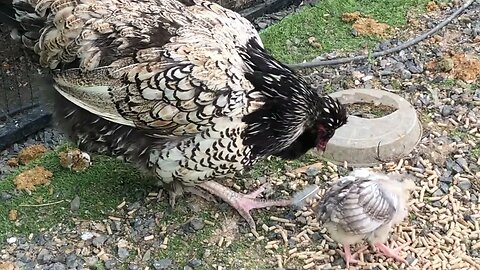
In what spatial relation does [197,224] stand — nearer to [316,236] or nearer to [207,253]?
[207,253]

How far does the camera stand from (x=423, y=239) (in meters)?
4.07

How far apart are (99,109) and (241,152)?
78 cm

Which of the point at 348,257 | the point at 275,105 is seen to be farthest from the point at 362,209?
the point at 275,105

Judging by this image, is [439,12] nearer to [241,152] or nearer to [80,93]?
[241,152]

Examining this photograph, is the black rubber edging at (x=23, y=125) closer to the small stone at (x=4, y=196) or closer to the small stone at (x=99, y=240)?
the small stone at (x=4, y=196)

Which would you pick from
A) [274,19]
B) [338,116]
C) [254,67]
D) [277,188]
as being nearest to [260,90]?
[254,67]

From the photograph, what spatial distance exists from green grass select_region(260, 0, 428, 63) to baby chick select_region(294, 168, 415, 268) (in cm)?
216

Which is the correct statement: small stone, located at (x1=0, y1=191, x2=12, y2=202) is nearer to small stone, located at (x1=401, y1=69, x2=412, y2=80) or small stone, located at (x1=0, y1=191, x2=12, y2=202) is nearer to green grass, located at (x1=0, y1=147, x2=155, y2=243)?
green grass, located at (x1=0, y1=147, x2=155, y2=243)

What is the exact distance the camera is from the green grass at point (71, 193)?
4.28 meters

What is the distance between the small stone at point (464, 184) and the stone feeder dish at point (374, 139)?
395mm

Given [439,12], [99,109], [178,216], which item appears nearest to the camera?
[99,109]

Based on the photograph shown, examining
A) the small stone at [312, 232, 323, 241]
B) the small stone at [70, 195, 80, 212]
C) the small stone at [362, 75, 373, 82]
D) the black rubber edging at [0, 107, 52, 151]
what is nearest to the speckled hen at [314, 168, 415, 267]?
the small stone at [312, 232, 323, 241]

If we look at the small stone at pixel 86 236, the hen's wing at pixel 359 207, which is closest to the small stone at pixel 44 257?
the small stone at pixel 86 236

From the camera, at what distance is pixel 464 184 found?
441cm
